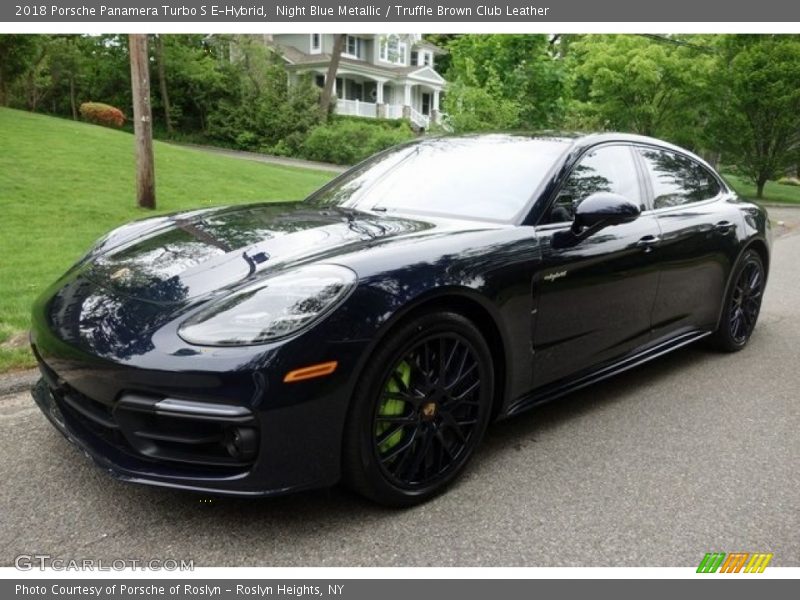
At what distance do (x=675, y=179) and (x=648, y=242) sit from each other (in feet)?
2.74

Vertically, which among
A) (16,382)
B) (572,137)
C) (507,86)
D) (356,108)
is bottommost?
(16,382)

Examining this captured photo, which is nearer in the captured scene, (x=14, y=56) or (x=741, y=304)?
(x=741, y=304)

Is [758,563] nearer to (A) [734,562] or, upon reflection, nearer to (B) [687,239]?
(A) [734,562]

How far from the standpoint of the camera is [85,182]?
1052cm

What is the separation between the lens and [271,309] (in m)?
2.29

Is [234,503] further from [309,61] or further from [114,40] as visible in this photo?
[309,61]

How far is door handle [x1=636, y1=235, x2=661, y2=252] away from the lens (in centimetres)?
358

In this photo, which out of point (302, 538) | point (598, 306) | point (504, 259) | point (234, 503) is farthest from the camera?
point (598, 306)

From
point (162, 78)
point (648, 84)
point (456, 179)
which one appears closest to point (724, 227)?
point (456, 179)

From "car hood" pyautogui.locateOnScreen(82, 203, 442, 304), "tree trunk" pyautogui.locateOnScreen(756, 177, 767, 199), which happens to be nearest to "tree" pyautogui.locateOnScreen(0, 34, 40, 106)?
"car hood" pyautogui.locateOnScreen(82, 203, 442, 304)

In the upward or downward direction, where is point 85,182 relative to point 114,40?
downward

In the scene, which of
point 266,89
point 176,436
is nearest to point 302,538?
point 176,436

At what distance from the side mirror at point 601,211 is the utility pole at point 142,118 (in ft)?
24.0

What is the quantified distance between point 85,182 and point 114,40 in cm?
2300
